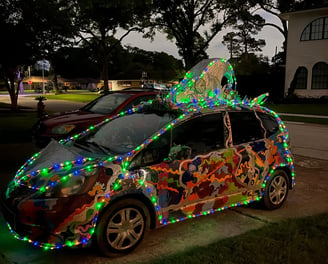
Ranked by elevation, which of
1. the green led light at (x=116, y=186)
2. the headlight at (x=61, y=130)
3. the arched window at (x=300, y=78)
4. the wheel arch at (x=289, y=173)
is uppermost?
the arched window at (x=300, y=78)

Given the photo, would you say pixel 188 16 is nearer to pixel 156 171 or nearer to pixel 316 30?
pixel 316 30

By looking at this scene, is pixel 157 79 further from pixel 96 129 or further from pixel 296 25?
pixel 96 129

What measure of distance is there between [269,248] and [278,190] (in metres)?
1.54

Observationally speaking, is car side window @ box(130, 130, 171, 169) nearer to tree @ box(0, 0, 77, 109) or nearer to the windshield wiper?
the windshield wiper

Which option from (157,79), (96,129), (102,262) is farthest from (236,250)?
(157,79)

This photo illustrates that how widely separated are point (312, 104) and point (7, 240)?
26.8m

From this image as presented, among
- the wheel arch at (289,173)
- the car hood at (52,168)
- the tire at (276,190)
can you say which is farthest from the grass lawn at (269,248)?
the car hood at (52,168)

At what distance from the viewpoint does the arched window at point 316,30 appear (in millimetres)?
27312

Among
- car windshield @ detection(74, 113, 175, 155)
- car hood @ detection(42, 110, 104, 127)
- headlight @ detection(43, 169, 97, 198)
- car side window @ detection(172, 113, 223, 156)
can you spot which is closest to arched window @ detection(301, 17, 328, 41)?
car hood @ detection(42, 110, 104, 127)

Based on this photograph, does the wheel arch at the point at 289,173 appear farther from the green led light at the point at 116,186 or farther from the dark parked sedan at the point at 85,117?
the dark parked sedan at the point at 85,117

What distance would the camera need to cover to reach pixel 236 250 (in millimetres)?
3838

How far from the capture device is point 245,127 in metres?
4.99

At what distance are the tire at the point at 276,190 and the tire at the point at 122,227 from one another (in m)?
2.07

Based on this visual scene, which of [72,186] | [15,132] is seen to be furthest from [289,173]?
[15,132]
